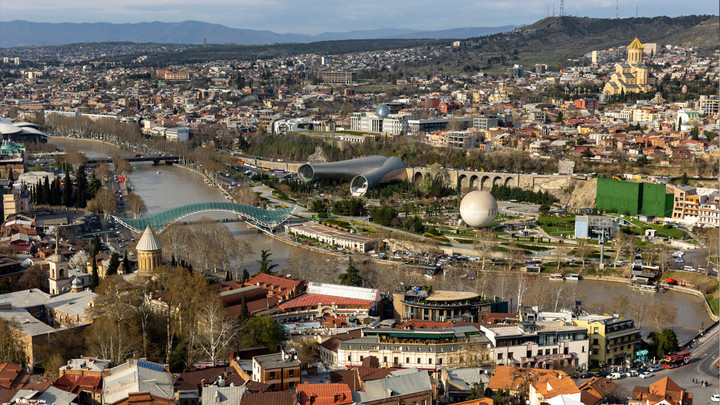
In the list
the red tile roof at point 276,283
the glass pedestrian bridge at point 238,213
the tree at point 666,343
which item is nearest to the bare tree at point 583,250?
the tree at point 666,343

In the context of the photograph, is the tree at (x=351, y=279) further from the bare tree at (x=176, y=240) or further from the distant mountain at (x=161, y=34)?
the distant mountain at (x=161, y=34)

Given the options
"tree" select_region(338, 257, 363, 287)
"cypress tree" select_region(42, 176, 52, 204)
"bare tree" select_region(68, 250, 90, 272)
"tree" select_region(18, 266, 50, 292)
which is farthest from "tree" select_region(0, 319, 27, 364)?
"cypress tree" select_region(42, 176, 52, 204)

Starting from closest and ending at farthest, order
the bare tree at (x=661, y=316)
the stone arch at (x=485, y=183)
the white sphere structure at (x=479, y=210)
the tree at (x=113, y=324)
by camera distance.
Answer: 1. the tree at (x=113, y=324)
2. the bare tree at (x=661, y=316)
3. the white sphere structure at (x=479, y=210)
4. the stone arch at (x=485, y=183)

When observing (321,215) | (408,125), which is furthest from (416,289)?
(408,125)

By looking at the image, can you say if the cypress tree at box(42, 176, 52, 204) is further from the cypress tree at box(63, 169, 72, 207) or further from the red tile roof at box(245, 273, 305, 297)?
the red tile roof at box(245, 273, 305, 297)

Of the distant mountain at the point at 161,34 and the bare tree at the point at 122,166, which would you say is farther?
the distant mountain at the point at 161,34
